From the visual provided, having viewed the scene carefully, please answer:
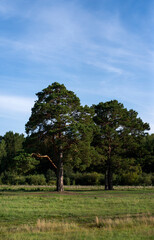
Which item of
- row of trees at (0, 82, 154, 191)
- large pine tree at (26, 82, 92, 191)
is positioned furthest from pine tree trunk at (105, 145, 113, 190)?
large pine tree at (26, 82, 92, 191)

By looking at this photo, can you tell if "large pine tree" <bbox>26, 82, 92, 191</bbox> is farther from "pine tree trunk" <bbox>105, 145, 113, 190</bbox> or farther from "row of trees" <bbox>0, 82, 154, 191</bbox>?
"pine tree trunk" <bbox>105, 145, 113, 190</bbox>

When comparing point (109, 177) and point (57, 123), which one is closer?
point (57, 123)

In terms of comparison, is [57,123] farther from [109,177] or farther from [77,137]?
[109,177]

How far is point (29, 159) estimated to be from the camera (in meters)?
40.3

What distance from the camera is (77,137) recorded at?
4238cm

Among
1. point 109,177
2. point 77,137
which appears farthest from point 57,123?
point 109,177

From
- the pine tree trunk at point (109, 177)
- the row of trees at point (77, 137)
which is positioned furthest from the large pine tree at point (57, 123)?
the pine tree trunk at point (109, 177)

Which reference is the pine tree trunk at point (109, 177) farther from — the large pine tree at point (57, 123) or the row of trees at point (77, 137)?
the large pine tree at point (57, 123)

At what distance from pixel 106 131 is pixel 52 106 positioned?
1258 cm

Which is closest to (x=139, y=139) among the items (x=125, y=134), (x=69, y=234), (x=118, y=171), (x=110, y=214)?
(x=125, y=134)

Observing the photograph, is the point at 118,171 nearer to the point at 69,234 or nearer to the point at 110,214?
the point at 110,214

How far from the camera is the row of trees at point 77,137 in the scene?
42.4 metres

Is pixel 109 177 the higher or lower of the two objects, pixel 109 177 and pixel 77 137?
the lower

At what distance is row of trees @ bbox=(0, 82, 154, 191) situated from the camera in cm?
4241
